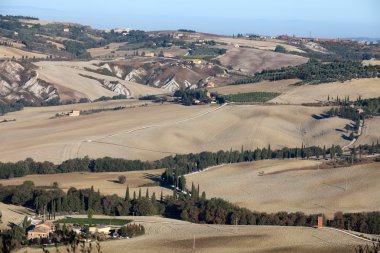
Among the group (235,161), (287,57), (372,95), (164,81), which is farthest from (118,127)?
(287,57)

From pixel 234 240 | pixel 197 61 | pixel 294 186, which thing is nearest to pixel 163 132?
pixel 294 186

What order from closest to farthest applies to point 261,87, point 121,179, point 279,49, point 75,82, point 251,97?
point 121,179 → point 251,97 → point 261,87 → point 75,82 → point 279,49

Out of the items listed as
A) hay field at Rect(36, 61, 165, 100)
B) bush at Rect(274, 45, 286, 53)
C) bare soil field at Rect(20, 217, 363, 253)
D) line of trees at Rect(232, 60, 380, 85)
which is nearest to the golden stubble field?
line of trees at Rect(232, 60, 380, 85)

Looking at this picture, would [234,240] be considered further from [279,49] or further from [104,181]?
[279,49]

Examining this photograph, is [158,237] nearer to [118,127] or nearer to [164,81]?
[118,127]

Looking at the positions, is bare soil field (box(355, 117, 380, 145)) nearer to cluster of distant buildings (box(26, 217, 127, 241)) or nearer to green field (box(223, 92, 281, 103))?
green field (box(223, 92, 281, 103))

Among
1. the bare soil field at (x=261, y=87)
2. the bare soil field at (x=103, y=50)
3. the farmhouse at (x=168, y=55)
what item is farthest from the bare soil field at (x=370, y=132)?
the bare soil field at (x=103, y=50)
